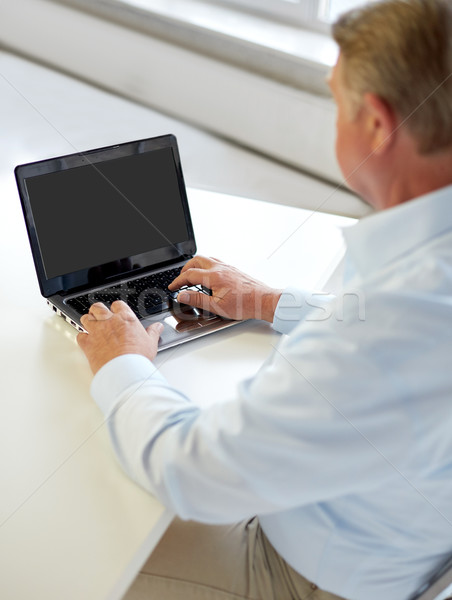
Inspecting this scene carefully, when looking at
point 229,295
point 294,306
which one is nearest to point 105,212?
point 229,295

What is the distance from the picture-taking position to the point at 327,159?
219 cm

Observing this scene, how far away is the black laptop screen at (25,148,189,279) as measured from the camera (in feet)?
3.75

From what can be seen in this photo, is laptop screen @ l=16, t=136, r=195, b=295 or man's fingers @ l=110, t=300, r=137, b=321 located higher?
laptop screen @ l=16, t=136, r=195, b=295

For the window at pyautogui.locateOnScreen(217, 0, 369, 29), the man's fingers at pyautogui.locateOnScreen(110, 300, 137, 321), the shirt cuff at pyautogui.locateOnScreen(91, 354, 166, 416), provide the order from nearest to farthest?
the shirt cuff at pyautogui.locateOnScreen(91, 354, 166, 416)
the man's fingers at pyautogui.locateOnScreen(110, 300, 137, 321)
the window at pyautogui.locateOnScreen(217, 0, 369, 29)

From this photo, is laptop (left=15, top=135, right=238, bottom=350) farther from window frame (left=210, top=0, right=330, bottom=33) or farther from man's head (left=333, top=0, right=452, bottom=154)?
window frame (left=210, top=0, right=330, bottom=33)

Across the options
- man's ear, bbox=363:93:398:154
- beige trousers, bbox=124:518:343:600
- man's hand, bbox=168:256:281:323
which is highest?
man's ear, bbox=363:93:398:154

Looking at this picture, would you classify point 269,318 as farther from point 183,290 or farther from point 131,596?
point 131,596

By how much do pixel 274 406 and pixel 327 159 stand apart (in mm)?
1622

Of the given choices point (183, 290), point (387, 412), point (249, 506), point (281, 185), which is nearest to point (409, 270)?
point (387, 412)

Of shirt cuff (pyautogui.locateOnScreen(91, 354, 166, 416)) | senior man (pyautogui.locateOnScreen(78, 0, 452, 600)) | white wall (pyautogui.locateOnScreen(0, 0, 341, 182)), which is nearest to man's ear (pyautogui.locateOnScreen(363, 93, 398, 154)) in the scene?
senior man (pyautogui.locateOnScreen(78, 0, 452, 600))

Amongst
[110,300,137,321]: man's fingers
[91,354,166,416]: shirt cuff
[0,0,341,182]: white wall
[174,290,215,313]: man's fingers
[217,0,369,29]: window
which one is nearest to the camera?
[91,354,166,416]: shirt cuff

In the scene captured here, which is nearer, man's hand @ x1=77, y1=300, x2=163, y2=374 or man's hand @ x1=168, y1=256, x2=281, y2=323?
man's hand @ x1=77, y1=300, x2=163, y2=374

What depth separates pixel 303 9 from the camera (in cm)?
239

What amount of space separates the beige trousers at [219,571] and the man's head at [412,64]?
0.61 metres
